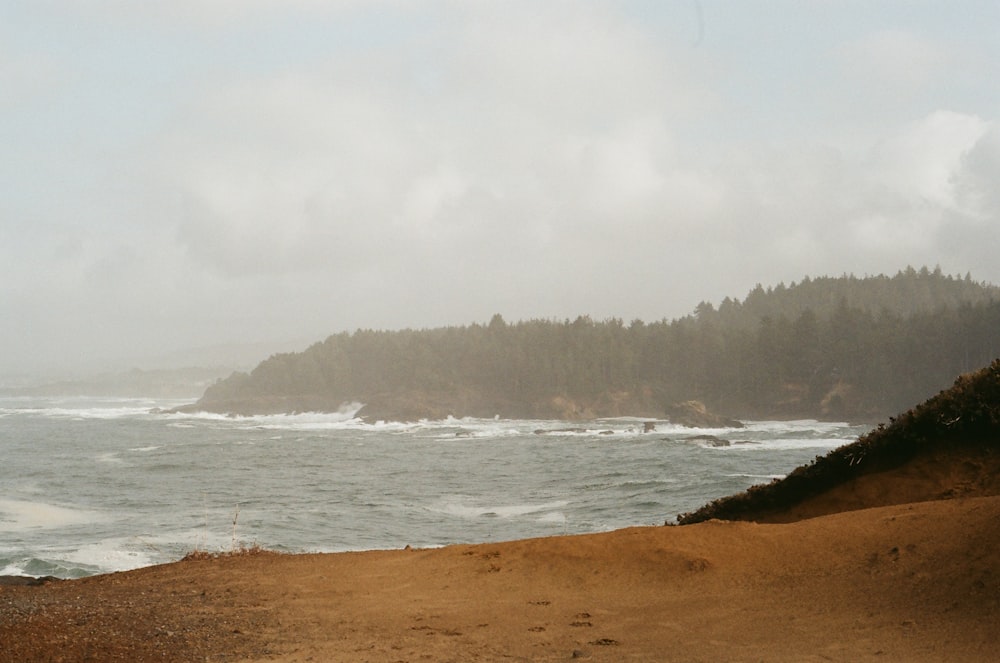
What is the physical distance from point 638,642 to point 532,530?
1845cm

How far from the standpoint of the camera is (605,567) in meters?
10.7

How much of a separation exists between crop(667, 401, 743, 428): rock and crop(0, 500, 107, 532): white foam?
204 ft

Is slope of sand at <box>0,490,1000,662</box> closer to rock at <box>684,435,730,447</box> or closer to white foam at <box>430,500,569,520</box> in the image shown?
white foam at <box>430,500,569,520</box>

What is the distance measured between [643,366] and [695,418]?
4178cm

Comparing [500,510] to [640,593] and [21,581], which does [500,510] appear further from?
[640,593]

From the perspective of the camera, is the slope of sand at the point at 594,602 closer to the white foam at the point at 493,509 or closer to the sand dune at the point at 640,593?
the sand dune at the point at 640,593

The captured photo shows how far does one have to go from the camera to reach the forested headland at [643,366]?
99.9m

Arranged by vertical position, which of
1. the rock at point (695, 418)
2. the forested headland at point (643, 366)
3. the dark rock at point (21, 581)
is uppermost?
the forested headland at point (643, 366)

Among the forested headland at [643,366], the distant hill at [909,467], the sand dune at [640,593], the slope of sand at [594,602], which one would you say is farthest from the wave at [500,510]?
the forested headland at [643,366]

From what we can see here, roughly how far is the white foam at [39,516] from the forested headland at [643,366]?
71.9m

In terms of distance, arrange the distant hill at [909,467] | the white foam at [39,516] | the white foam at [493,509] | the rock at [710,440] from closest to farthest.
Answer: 1. the distant hill at [909,467]
2. the white foam at [39,516]
3. the white foam at [493,509]
4. the rock at [710,440]

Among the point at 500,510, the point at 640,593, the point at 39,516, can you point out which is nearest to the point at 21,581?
the point at 640,593

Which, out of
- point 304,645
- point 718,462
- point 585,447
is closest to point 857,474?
point 304,645

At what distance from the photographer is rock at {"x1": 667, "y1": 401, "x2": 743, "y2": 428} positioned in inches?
3354
